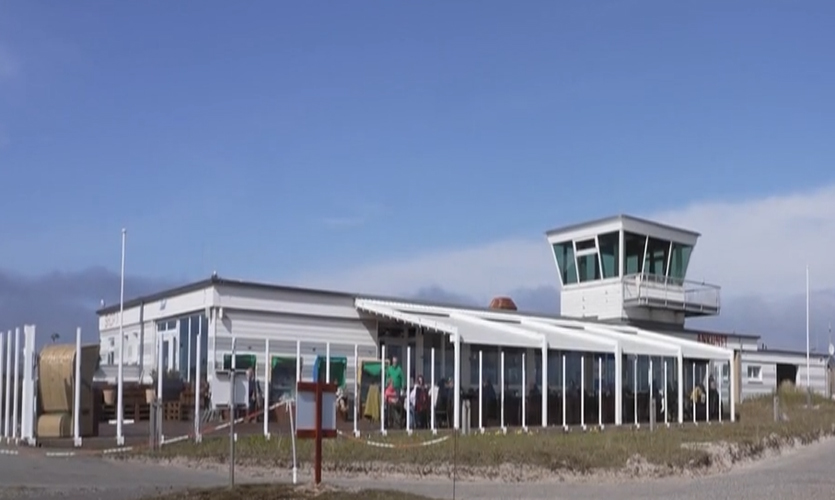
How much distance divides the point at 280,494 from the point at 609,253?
3270 centimetres

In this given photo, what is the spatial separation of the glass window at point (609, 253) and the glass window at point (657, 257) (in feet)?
4.59

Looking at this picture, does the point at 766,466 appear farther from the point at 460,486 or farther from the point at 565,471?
the point at 460,486

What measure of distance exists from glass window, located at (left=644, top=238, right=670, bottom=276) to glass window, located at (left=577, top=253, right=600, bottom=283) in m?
1.95

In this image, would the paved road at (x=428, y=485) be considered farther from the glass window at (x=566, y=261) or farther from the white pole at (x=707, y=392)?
the glass window at (x=566, y=261)

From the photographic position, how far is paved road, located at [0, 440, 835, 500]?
17141 mm

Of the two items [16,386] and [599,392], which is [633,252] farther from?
[16,386]

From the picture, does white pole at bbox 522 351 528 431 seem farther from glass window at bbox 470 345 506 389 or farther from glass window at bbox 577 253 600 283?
glass window at bbox 577 253 600 283

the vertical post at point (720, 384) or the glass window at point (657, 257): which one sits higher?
the glass window at point (657, 257)

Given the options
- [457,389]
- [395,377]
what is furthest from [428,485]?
[395,377]

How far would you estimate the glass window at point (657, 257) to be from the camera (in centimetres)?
4641

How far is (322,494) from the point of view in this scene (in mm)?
14570

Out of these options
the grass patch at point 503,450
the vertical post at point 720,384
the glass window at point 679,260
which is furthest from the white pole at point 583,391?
the glass window at point 679,260

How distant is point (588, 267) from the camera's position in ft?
153

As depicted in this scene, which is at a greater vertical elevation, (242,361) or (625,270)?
(625,270)
